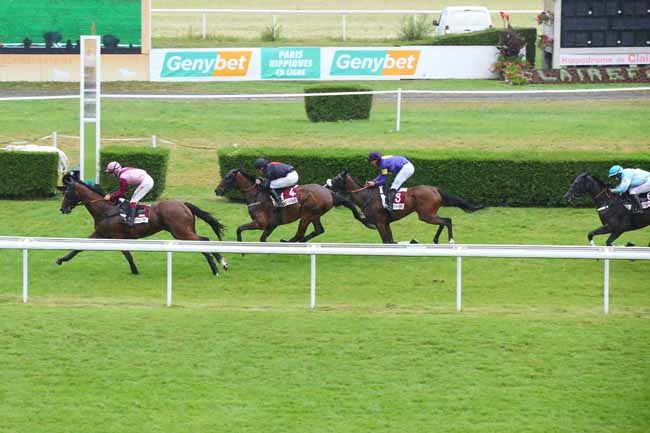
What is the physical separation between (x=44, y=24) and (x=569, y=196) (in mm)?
14972

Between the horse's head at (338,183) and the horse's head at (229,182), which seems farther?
the horse's head at (338,183)

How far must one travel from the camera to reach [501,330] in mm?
10461

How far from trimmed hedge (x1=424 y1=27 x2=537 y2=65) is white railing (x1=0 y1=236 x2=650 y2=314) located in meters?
17.1

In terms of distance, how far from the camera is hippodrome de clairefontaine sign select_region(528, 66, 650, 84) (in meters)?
26.3

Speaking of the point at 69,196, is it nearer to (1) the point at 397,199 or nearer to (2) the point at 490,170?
(1) the point at 397,199

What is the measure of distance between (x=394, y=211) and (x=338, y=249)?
3.10 meters

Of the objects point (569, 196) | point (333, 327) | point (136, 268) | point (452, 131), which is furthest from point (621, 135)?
point (333, 327)

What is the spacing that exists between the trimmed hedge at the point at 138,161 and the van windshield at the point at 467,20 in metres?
16.0

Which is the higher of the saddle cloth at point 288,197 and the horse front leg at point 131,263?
the saddle cloth at point 288,197

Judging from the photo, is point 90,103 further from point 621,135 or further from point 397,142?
point 621,135

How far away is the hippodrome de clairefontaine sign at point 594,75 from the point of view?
2631 centimetres

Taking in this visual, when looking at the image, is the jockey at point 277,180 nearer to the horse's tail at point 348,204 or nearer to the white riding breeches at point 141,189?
the horse's tail at point 348,204

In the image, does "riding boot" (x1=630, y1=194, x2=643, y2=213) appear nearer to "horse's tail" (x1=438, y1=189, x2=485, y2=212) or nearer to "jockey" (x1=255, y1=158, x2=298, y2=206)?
"horse's tail" (x1=438, y1=189, x2=485, y2=212)

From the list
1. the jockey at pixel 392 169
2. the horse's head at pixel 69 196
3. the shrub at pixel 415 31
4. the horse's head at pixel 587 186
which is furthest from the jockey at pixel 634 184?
the shrub at pixel 415 31
